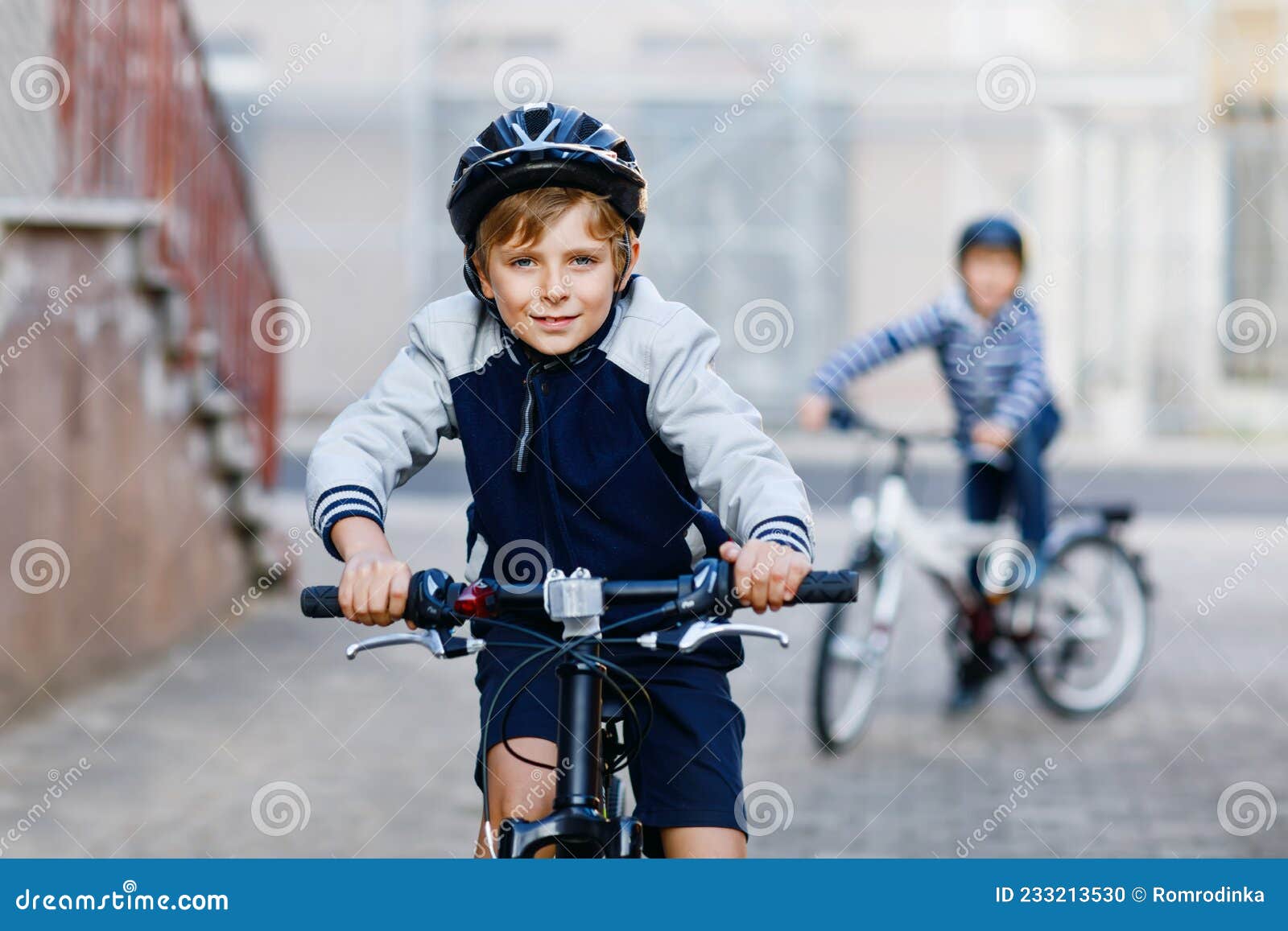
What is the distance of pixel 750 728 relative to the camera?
654 cm

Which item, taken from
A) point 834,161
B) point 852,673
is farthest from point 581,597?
point 834,161

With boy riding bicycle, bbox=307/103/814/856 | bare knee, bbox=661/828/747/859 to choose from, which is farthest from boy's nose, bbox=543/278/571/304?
bare knee, bbox=661/828/747/859

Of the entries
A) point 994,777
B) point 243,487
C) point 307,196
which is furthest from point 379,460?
point 307,196

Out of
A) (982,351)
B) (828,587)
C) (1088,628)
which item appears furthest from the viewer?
(1088,628)

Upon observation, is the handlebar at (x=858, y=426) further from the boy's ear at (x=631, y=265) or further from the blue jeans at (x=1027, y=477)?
the boy's ear at (x=631, y=265)

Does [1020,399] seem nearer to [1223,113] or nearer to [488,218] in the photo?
[488,218]

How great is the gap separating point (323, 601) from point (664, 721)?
609 mm

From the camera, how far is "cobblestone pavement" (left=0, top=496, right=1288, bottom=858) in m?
5.18

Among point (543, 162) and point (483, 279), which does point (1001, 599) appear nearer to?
point (483, 279)

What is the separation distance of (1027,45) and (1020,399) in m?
13.8

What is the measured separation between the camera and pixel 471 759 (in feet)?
20.4

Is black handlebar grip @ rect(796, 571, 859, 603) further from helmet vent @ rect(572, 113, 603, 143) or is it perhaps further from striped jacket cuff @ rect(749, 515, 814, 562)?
helmet vent @ rect(572, 113, 603, 143)

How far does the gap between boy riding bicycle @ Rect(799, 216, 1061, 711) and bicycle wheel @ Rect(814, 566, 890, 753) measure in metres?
0.49

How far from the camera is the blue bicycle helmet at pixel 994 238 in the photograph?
20.2 feet
